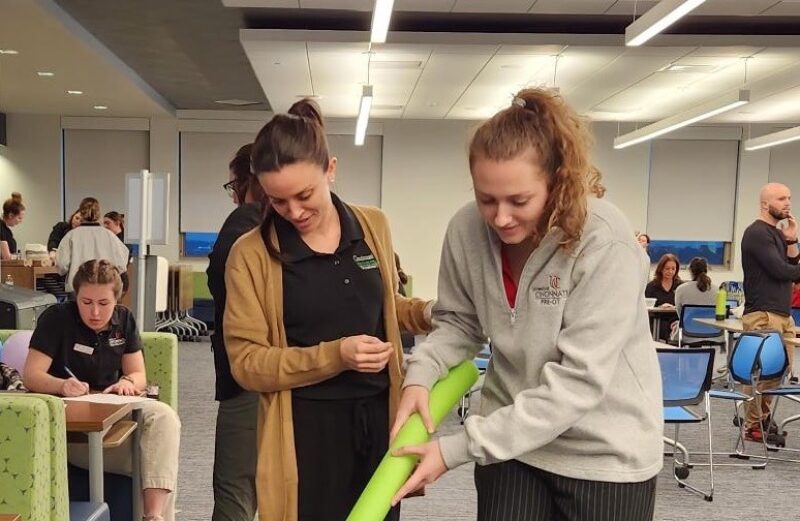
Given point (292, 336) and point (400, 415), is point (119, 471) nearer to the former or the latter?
point (292, 336)

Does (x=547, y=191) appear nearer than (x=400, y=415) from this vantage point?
Yes

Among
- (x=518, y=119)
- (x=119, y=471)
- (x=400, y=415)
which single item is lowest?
(x=119, y=471)

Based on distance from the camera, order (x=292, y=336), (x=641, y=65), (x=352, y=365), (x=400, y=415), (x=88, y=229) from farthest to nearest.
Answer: (x=641, y=65), (x=88, y=229), (x=292, y=336), (x=352, y=365), (x=400, y=415)

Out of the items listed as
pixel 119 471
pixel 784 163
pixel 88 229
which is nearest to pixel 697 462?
pixel 119 471

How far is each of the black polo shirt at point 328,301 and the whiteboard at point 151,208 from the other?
9.11 ft

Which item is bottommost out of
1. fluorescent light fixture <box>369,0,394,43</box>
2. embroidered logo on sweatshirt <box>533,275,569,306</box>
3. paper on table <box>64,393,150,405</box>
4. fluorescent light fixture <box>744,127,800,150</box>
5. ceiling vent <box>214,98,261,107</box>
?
paper on table <box>64,393,150,405</box>

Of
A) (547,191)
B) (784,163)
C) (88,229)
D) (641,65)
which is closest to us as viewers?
(547,191)

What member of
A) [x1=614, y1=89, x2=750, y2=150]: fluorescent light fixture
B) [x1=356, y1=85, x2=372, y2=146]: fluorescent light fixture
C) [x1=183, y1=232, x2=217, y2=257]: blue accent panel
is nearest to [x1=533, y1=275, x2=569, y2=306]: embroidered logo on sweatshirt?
[x1=356, y1=85, x2=372, y2=146]: fluorescent light fixture

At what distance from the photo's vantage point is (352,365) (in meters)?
1.34

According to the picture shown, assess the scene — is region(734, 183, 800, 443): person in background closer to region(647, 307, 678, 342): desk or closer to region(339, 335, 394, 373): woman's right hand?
region(647, 307, 678, 342): desk

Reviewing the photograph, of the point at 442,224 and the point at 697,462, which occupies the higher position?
the point at 442,224

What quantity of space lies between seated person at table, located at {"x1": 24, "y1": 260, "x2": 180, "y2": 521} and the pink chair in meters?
0.40

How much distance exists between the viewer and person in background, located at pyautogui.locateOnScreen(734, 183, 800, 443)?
4.75m

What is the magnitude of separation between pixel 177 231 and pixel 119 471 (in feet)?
30.2
